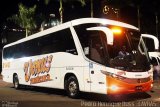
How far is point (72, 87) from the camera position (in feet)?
52.5

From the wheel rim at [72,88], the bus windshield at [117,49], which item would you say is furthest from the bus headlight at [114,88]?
the wheel rim at [72,88]

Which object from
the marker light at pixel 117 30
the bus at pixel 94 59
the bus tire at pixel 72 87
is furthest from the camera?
the bus tire at pixel 72 87

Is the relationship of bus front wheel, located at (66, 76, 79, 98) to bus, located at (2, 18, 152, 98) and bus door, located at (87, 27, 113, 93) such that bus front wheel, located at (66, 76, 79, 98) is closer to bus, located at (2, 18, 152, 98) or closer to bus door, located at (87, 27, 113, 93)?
bus, located at (2, 18, 152, 98)

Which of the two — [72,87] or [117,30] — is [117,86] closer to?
[117,30]

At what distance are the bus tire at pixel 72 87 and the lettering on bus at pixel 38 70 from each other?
6.84 ft

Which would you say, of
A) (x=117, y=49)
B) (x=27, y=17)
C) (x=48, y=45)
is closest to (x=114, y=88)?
(x=117, y=49)

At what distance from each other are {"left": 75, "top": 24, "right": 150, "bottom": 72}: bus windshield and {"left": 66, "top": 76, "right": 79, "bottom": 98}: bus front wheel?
1.61 meters

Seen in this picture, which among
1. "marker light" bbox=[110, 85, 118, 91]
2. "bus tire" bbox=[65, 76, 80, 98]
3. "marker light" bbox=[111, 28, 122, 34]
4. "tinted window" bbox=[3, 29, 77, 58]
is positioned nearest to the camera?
"marker light" bbox=[110, 85, 118, 91]

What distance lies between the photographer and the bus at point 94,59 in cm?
1388

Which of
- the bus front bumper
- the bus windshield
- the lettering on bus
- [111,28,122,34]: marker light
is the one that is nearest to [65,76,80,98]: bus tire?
the bus windshield

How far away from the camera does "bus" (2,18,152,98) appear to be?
45.5ft

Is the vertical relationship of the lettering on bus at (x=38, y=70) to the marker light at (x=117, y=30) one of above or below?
below

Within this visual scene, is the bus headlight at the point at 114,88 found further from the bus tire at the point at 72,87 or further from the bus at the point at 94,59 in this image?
the bus tire at the point at 72,87

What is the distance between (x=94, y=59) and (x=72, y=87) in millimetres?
2204
